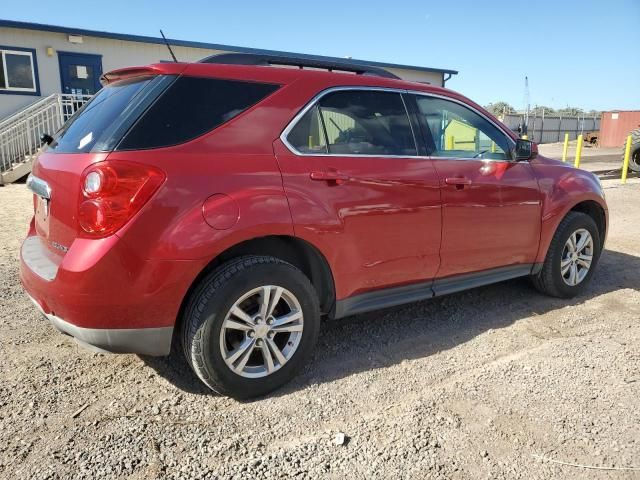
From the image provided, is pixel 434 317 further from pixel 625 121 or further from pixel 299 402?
pixel 625 121

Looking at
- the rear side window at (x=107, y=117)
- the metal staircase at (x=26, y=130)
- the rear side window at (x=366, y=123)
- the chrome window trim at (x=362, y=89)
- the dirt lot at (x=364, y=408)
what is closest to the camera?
the dirt lot at (x=364, y=408)

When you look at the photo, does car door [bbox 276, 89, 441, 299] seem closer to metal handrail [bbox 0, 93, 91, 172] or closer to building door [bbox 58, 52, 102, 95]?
metal handrail [bbox 0, 93, 91, 172]

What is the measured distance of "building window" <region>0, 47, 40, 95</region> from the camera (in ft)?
41.3

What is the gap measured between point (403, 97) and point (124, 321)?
2.32m

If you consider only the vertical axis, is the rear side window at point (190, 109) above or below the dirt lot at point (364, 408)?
above

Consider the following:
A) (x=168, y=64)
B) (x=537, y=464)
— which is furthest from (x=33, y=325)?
(x=537, y=464)

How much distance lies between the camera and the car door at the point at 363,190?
115 inches

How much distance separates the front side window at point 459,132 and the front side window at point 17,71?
1267 cm

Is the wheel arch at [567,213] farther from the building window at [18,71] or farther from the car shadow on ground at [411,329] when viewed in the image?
the building window at [18,71]

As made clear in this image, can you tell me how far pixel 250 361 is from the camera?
2.94 m

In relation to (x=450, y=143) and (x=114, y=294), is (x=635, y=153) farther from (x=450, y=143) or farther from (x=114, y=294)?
(x=114, y=294)

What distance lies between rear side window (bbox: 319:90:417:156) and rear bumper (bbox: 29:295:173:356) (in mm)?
1436

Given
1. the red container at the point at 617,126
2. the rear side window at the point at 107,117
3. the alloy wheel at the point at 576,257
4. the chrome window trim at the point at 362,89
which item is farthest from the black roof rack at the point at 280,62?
the red container at the point at 617,126

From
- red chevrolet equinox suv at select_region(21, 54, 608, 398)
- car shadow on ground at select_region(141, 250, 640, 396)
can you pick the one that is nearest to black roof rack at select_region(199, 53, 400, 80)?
red chevrolet equinox suv at select_region(21, 54, 608, 398)
